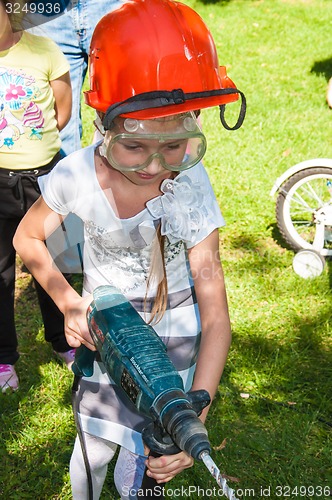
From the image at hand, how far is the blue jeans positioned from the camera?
4078 mm

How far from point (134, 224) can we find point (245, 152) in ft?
13.7

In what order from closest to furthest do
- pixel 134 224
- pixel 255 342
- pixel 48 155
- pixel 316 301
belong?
pixel 134 224 < pixel 48 155 < pixel 255 342 < pixel 316 301

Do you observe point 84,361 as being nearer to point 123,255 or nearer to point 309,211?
point 123,255

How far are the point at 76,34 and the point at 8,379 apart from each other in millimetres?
2219

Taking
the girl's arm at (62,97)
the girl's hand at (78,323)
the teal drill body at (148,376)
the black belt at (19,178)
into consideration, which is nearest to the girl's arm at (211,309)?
the teal drill body at (148,376)

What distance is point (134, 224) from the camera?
7.22 feet

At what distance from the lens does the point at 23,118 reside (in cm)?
325

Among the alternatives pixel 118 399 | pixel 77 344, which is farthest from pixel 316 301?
pixel 77 344

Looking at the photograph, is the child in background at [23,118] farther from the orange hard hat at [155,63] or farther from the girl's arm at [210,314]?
the girl's arm at [210,314]

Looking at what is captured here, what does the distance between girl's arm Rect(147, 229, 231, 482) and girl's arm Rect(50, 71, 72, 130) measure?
1654 millimetres

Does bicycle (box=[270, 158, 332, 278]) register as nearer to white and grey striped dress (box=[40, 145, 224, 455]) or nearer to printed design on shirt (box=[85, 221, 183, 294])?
white and grey striped dress (box=[40, 145, 224, 455])

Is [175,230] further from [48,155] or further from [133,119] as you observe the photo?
[48,155]

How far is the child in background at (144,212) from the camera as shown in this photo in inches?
75.2

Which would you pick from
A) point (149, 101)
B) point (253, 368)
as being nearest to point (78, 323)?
point (149, 101)
